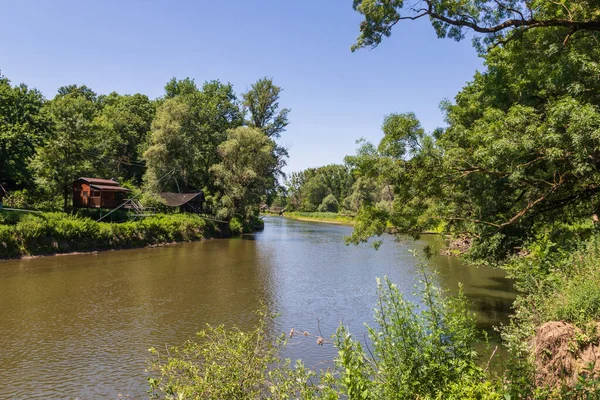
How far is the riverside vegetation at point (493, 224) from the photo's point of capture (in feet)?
18.6

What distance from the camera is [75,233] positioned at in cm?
3022

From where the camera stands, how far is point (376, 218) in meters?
13.5

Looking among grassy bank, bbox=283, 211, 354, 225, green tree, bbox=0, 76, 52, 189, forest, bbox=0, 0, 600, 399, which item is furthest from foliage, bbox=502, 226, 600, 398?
grassy bank, bbox=283, 211, 354, 225

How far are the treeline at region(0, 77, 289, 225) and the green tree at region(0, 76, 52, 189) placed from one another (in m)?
0.07

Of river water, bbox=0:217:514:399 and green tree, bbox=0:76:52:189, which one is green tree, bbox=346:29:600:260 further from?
green tree, bbox=0:76:52:189

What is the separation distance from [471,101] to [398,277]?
9824 mm

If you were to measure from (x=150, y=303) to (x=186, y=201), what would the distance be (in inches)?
1084

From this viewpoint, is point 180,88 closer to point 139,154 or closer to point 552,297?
point 139,154

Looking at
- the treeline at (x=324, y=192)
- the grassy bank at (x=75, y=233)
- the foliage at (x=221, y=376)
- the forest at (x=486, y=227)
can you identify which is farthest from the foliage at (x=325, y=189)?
the foliage at (x=221, y=376)

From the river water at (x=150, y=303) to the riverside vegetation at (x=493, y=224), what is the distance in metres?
1.85

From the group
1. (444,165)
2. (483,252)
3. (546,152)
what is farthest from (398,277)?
(546,152)

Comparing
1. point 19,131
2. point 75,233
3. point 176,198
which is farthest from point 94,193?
point 176,198

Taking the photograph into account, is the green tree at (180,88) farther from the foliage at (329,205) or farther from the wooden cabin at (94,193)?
the foliage at (329,205)

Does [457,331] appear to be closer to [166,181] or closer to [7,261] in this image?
[7,261]
